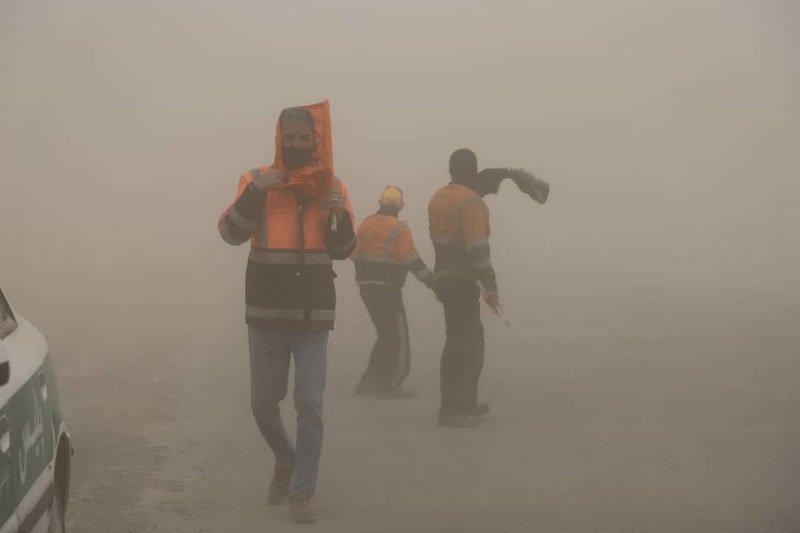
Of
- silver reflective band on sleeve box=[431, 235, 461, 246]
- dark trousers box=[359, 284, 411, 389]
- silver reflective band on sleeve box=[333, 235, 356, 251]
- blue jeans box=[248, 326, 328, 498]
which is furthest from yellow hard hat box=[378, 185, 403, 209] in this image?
silver reflective band on sleeve box=[333, 235, 356, 251]

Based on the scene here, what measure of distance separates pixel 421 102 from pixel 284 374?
35.6 meters

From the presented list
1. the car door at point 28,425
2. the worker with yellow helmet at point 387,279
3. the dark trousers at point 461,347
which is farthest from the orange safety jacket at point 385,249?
the car door at point 28,425

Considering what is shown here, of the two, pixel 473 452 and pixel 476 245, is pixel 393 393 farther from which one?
pixel 473 452

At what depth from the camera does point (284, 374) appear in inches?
344

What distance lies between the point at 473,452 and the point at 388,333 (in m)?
3.04

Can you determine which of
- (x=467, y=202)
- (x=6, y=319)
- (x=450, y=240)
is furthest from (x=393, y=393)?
(x=6, y=319)

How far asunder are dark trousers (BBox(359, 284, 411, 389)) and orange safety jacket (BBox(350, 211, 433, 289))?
8 centimetres

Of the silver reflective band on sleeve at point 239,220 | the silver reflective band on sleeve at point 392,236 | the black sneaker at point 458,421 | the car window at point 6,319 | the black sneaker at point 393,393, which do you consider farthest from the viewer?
the black sneaker at point 393,393

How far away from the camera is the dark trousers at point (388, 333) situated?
45.7 feet

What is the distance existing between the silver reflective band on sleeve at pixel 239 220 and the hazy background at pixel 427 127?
22.1m

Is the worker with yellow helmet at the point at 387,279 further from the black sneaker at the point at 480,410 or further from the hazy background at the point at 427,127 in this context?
the hazy background at the point at 427,127

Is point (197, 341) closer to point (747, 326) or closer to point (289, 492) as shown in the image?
point (747, 326)

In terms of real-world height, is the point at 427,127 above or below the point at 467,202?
below

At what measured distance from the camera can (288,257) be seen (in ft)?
28.3
